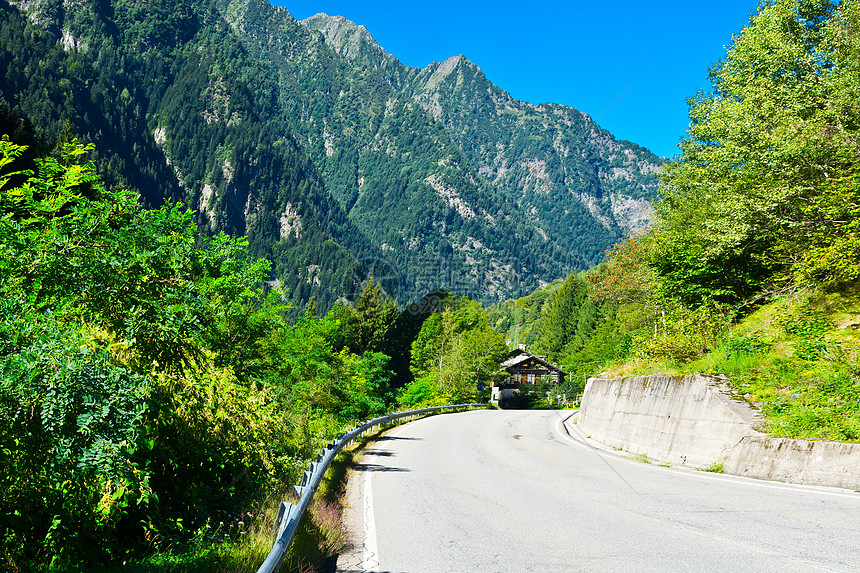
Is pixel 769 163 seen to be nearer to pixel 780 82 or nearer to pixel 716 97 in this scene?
pixel 780 82

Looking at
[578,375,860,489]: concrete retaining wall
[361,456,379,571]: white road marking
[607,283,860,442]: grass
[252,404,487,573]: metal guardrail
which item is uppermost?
Result: [607,283,860,442]: grass

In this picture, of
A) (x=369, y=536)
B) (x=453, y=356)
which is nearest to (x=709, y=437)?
(x=369, y=536)

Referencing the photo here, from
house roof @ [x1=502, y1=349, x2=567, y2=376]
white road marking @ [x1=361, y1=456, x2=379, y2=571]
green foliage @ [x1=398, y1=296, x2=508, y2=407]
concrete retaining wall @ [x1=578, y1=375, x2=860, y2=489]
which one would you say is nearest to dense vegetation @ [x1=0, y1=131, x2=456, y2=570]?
white road marking @ [x1=361, y1=456, x2=379, y2=571]

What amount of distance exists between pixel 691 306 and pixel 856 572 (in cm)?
1497

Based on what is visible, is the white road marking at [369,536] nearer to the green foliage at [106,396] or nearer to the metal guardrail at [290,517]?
the metal guardrail at [290,517]

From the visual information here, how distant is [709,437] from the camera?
37.8 feet

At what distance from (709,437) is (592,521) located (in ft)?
18.7

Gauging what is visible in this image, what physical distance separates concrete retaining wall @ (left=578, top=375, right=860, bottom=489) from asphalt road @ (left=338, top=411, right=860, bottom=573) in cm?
45

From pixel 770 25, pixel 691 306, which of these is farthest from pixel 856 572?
pixel 770 25

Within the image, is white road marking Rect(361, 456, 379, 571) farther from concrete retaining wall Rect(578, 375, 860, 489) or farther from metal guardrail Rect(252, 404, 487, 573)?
concrete retaining wall Rect(578, 375, 860, 489)

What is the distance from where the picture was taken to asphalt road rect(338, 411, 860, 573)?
540cm

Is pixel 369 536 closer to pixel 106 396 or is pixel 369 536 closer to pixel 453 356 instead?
pixel 106 396

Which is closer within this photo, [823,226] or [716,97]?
[823,226]

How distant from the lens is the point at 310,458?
12109 mm
